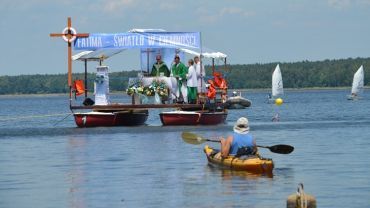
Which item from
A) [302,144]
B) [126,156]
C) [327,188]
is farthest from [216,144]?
[327,188]

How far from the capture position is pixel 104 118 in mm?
58312

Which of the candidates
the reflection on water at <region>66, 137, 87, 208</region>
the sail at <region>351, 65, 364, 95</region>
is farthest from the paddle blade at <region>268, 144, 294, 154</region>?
the sail at <region>351, 65, 364, 95</region>

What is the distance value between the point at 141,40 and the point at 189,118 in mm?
4460

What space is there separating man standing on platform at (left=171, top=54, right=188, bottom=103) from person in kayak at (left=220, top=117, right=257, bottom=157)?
2354 cm

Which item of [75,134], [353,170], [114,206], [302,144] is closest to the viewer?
[114,206]

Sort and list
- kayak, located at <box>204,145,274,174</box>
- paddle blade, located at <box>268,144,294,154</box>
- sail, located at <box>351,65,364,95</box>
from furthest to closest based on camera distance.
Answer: sail, located at <box>351,65,364,95</box>
paddle blade, located at <box>268,144,294,154</box>
kayak, located at <box>204,145,274,174</box>

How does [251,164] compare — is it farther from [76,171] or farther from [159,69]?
[159,69]

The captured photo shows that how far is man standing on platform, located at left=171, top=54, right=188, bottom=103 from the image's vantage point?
57562mm

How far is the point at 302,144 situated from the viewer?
47.1 m

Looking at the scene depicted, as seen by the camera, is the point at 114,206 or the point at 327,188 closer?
the point at 114,206

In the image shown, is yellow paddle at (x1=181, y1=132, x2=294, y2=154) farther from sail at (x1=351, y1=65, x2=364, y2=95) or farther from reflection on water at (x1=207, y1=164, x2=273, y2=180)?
sail at (x1=351, y1=65, x2=364, y2=95)

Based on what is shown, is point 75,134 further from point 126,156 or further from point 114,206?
point 114,206

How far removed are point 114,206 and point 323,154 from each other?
614 inches

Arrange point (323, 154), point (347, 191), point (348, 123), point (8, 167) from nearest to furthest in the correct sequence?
point (347, 191), point (8, 167), point (323, 154), point (348, 123)
